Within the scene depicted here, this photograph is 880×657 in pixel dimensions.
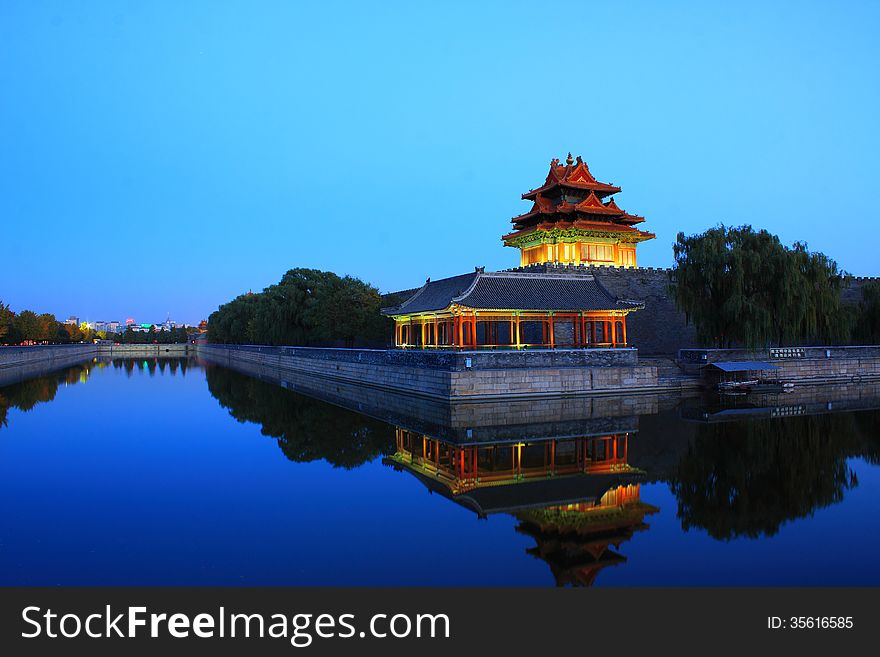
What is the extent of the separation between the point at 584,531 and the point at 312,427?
10.9 m

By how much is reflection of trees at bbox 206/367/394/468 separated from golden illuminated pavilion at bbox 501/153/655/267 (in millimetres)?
17332

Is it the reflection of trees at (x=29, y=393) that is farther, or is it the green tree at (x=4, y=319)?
the green tree at (x=4, y=319)

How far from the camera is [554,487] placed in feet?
32.4

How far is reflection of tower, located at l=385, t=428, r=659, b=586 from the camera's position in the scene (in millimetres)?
7004

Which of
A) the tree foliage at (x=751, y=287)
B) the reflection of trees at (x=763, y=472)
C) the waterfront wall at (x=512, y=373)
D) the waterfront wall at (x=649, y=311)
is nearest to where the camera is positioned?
the reflection of trees at (x=763, y=472)

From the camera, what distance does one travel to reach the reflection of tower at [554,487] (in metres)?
7.00

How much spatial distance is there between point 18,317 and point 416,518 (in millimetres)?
61570

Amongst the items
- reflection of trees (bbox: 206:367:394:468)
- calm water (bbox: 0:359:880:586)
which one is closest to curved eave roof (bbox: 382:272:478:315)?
reflection of trees (bbox: 206:367:394:468)

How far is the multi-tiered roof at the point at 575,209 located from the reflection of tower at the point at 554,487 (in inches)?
877

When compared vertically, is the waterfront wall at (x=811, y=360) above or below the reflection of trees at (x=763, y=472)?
above

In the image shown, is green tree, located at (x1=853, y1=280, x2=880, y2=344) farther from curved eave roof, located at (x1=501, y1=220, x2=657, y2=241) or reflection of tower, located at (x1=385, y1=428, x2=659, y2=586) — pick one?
A: reflection of tower, located at (x1=385, y1=428, x2=659, y2=586)

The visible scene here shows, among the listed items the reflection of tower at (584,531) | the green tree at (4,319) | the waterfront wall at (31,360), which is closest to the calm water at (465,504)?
the reflection of tower at (584,531)

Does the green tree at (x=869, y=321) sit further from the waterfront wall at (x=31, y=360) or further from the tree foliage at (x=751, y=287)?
the waterfront wall at (x=31, y=360)

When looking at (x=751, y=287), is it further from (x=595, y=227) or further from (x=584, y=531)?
(x=584, y=531)
